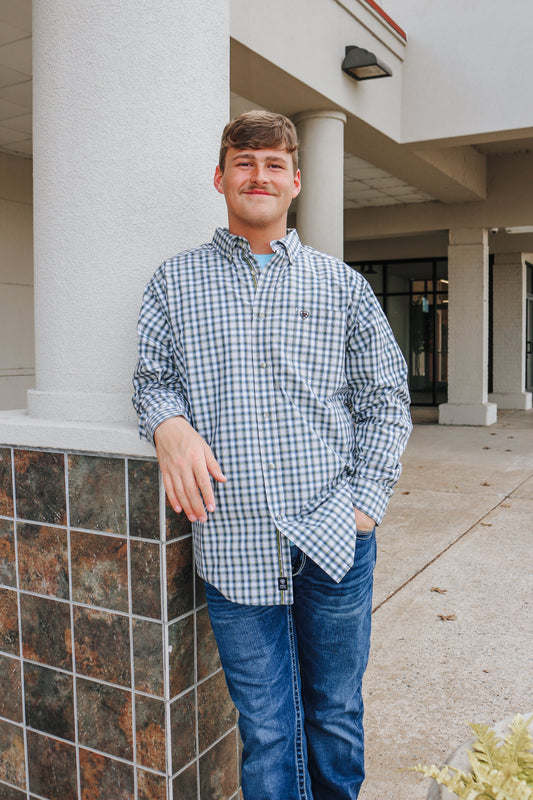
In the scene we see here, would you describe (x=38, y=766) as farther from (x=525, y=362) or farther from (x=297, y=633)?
(x=525, y=362)

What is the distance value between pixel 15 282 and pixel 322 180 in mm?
4015

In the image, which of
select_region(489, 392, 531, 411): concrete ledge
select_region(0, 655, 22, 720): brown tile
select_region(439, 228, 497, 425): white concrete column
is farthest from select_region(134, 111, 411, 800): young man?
select_region(489, 392, 531, 411): concrete ledge

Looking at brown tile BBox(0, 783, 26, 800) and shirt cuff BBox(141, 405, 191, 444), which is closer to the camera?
shirt cuff BBox(141, 405, 191, 444)

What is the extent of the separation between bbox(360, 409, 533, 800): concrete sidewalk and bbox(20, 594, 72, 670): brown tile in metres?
1.18

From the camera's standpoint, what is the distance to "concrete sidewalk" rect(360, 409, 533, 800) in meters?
2.89

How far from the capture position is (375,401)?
1972mm

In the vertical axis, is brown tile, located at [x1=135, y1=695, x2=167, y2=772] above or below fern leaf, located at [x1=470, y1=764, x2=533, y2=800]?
below

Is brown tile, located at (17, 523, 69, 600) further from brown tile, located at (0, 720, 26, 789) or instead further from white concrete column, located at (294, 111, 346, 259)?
white concrete column, located at (294, 111, 346, 259)

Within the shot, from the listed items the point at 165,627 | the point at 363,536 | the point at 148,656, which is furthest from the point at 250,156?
the point at 148,656

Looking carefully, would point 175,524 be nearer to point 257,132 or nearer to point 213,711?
point 213,711

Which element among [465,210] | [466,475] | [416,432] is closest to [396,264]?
[465,210]

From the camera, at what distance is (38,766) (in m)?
2.30

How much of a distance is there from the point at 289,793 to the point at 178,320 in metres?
1.27

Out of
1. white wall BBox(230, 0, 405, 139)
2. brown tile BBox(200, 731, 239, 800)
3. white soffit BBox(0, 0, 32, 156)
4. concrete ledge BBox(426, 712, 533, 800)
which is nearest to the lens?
concrete ledge BBox(426, 712, 533, 800)
